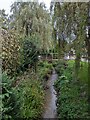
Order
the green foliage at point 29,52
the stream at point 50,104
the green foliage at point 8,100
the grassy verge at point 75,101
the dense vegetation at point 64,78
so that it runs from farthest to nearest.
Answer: the green foliage at point 29,52, the stream at point 50,104, the grassy verge at point 75,101, the dense vegetation at point 64,78, the green foliage at point 8,100

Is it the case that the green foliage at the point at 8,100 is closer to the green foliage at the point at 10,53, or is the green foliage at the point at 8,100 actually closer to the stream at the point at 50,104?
the stream at the point at 50,104

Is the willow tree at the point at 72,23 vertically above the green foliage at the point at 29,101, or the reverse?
the willow tree at the point at 72,23

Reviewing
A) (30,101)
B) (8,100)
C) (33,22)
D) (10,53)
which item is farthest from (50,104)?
(33,22)

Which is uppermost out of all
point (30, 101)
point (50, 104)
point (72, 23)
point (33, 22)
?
point (33, 22)

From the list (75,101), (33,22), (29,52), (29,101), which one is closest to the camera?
(75,101)

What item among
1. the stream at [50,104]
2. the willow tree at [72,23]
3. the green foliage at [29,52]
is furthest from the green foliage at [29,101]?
the green foliage at [29,52]

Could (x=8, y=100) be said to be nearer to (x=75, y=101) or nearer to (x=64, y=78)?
(x=75, y=101)

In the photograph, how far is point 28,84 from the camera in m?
3.23

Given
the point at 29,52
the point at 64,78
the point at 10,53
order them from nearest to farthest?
the point at 10,53
the point at 64,78
the point at 29,52

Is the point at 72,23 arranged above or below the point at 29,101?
above

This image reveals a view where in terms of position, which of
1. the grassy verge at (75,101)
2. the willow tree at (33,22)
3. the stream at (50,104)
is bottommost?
the stream at (50,104)

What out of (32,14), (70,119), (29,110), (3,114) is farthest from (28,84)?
(32,14)

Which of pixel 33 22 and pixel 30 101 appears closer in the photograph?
pixel 30 101

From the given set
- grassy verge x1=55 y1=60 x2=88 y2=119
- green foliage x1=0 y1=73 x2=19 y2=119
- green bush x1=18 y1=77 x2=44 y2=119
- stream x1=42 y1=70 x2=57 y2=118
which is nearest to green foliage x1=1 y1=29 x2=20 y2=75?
green bush x1=18 y1=77 x2=44 y2=119
